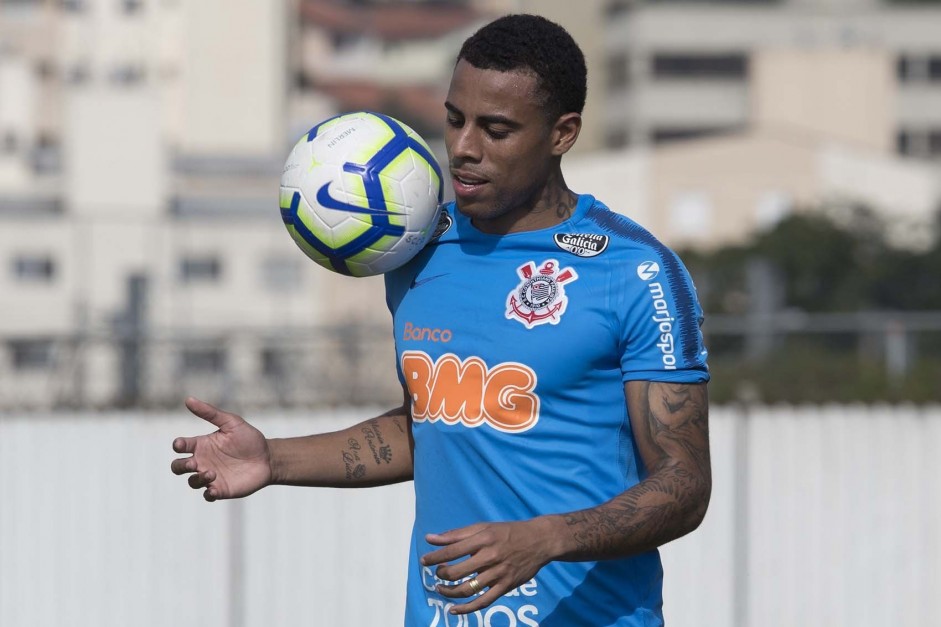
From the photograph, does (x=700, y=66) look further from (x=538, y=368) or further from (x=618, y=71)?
(x=538, y=368)

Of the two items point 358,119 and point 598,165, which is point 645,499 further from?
point 598,165

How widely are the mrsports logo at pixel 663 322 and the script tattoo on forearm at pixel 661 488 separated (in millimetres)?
62

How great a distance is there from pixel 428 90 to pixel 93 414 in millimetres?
68206

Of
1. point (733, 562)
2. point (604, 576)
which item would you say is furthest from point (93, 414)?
point (604, 576)

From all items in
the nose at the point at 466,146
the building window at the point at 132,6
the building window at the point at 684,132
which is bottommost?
the nose at the point at 466,146

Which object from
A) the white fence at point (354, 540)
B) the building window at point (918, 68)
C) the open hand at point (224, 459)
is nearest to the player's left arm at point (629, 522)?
the open hand at point (224, 459)

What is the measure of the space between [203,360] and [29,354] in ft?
8.25

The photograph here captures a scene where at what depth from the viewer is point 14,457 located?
799 cm

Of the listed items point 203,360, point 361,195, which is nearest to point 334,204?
point 361,195

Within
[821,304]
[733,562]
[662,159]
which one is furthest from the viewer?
[662,159]

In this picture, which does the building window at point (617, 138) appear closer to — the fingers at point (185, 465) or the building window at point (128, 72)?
the building window at point (128, 72)

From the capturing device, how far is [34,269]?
Answer: 24.8 metres

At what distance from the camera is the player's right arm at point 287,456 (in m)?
3.47

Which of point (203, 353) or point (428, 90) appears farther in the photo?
point (428, 90)
